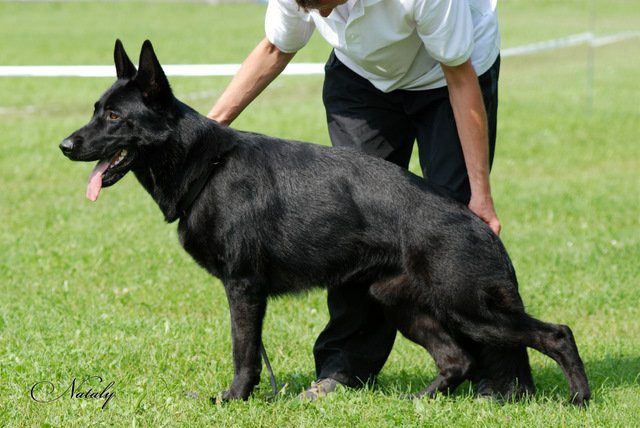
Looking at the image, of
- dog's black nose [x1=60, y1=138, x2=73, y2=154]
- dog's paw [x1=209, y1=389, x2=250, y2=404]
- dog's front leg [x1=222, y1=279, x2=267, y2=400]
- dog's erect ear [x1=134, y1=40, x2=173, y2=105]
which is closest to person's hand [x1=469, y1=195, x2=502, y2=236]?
dog's front leg [x1=222, y1=279, x2=267, y2=400]

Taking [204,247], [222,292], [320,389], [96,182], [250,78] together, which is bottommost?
[222,292]

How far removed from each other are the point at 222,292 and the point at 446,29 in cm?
298

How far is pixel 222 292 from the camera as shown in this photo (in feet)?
21.3

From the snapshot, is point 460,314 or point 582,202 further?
point 582,202

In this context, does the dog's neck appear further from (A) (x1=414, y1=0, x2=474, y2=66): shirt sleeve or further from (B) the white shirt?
(A) (x1=414, y1=0, x2=474, y2=66): shirt sleeve

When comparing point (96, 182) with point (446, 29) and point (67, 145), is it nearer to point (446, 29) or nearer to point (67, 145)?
point (67, 145)

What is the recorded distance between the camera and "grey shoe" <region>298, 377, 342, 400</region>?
458cm

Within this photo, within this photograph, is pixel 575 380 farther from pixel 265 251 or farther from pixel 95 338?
pixel 95 338

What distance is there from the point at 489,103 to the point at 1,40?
19865mm

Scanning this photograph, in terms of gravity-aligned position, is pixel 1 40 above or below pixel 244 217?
below

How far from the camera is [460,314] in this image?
429cm

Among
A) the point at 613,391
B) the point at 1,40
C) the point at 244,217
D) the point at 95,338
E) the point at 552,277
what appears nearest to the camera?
the point at 244,217

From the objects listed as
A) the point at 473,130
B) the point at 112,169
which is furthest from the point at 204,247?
the point at 473,130

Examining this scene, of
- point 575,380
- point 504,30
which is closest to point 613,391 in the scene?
point 575,380
